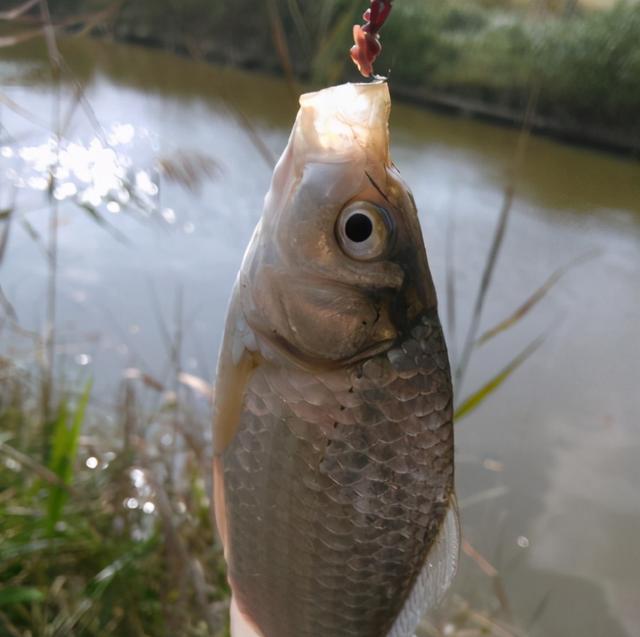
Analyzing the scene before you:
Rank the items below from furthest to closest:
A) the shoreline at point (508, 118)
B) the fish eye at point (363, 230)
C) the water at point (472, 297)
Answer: the shoreline at point (508, 118) < the water at point (472, 297) < the fish eye at point (363, 230)

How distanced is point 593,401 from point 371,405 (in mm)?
3466

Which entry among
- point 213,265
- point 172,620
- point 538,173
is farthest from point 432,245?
point 172,620

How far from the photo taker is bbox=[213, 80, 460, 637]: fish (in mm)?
673

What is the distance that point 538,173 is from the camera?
25.5ft

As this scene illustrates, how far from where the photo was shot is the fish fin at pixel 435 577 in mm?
745

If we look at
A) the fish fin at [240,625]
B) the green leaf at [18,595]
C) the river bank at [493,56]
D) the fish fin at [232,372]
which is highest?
the river bank at [493,56]

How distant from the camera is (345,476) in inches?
27.7

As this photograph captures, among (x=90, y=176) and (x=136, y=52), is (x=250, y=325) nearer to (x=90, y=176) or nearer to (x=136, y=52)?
(x=90, y=176)

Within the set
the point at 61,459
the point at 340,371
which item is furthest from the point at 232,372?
the point at 61,459

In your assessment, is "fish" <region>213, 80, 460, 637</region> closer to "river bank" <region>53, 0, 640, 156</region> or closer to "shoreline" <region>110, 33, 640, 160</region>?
"river bank" <region>53, 0, 640, 156</region>

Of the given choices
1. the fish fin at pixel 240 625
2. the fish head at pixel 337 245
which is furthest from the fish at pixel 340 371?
the fish fin at pixel 240 625

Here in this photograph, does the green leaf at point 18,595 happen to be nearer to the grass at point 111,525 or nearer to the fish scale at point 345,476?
the grass at point 111,525

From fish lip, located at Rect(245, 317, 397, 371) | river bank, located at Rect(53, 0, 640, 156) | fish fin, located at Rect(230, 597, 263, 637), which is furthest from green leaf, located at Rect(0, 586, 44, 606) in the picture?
river bank, located at Rect(53, 0, 640, 156)

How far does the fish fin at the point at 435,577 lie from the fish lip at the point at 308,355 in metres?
0.19
